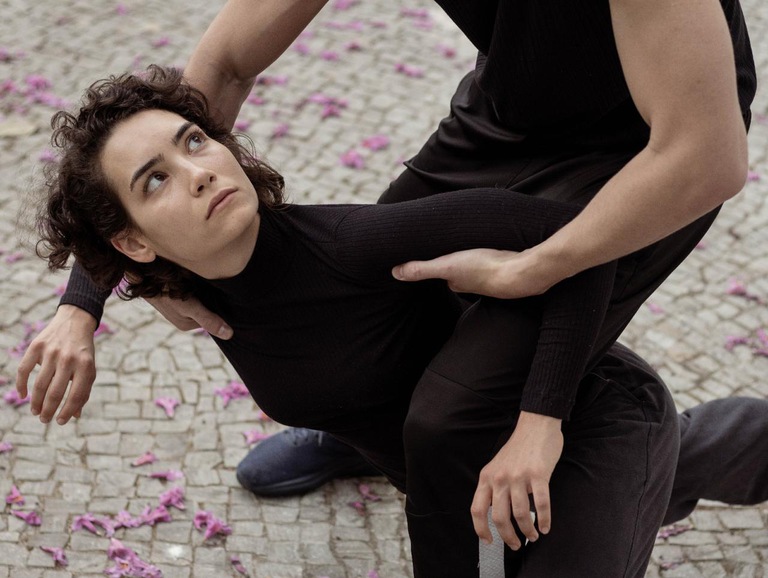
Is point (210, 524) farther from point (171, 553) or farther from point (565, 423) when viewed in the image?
point (565, 423)

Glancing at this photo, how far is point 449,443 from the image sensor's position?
2605 millimetres

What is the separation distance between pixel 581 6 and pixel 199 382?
266 centimetres

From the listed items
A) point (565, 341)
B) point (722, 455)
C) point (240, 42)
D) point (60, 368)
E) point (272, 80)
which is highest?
point (240, 42)

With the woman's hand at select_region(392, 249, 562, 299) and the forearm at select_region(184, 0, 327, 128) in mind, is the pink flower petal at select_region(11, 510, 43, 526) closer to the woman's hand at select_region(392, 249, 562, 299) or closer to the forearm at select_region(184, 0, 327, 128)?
the forearm at select_region(184, 0, 327, 128)

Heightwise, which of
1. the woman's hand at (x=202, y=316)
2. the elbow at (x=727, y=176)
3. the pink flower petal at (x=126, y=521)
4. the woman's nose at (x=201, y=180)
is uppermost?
the elbow at (x=727, y=176)

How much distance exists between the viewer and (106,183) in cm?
270

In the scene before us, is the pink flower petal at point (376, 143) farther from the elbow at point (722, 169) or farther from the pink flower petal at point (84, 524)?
the elbow at point (722, 169)

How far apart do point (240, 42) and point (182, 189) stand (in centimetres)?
78

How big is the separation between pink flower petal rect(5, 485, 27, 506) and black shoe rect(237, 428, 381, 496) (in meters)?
0.78

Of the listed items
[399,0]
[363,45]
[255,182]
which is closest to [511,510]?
[255,182]

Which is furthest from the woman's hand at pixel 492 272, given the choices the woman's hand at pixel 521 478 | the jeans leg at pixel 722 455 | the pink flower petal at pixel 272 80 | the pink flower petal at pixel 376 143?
the pink flower petal at pixel 272 80

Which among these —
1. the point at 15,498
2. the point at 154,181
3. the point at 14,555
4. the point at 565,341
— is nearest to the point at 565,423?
the point at 565,341

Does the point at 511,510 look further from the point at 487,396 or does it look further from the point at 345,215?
the point at 345,215

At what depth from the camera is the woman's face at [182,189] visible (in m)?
2.61
